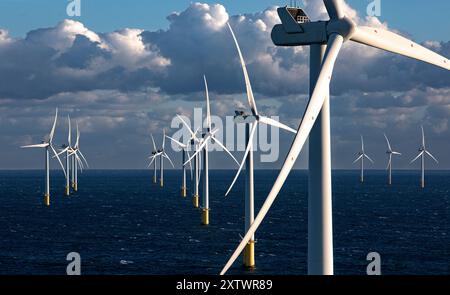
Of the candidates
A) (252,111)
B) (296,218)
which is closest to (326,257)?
(252,111)

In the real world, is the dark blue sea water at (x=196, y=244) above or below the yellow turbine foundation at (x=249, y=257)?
below

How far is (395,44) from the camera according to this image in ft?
119

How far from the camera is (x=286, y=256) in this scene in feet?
397

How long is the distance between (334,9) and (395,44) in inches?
170

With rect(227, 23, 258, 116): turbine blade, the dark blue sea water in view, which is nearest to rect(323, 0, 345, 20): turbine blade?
rect(227, 23, 258, 116): turbine blade

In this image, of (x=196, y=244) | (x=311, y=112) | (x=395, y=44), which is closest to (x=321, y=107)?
(x=311, y=112)

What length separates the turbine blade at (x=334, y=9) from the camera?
1344 inches

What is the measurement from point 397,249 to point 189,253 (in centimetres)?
4030

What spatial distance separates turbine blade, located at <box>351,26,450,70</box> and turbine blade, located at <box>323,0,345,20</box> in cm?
115

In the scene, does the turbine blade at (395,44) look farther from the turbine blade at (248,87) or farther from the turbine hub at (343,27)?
the turbine blade at (248,87)

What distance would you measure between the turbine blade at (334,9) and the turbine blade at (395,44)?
45.3 inches

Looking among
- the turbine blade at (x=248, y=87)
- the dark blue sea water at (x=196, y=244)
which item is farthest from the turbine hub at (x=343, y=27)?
the dark blue sea water at (x=196, y=244)

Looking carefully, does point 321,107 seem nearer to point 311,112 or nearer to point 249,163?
point 311,112

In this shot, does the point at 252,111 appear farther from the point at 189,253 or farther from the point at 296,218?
the point at 296,218
